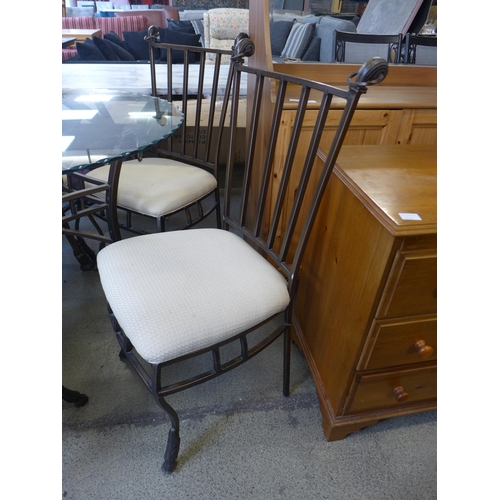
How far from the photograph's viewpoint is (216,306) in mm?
803

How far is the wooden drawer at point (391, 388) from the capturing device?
0.93 m

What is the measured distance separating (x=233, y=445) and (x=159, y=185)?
934 mm

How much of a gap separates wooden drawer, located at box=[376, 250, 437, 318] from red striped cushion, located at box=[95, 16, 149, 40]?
20.3 ft

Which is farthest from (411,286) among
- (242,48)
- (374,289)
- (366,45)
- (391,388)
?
(366,45)

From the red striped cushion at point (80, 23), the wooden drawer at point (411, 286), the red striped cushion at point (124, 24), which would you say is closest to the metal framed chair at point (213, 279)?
the wooden drawer at point (411, 286)

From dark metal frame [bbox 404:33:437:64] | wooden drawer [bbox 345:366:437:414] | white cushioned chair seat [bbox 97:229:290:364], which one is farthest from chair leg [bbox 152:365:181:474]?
dark metal frame [bbox 404:33:437:64]

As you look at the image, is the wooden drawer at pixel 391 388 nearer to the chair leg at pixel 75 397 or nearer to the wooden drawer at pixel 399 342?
the wooden drawer at pixel 399 342

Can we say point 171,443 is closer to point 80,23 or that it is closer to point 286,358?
point 286,358

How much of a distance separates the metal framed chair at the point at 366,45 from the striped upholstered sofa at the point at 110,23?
16.4 feet

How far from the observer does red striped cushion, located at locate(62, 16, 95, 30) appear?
19.1 feet

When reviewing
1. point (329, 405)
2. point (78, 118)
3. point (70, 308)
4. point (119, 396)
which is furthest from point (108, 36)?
point (329, 405)

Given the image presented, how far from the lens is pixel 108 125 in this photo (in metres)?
1.19

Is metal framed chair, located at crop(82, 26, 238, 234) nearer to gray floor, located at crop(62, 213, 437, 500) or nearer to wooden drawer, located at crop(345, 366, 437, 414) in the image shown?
gray floor, located at crop(62, 213, 437, 500)

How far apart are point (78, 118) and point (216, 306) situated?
92 cm
